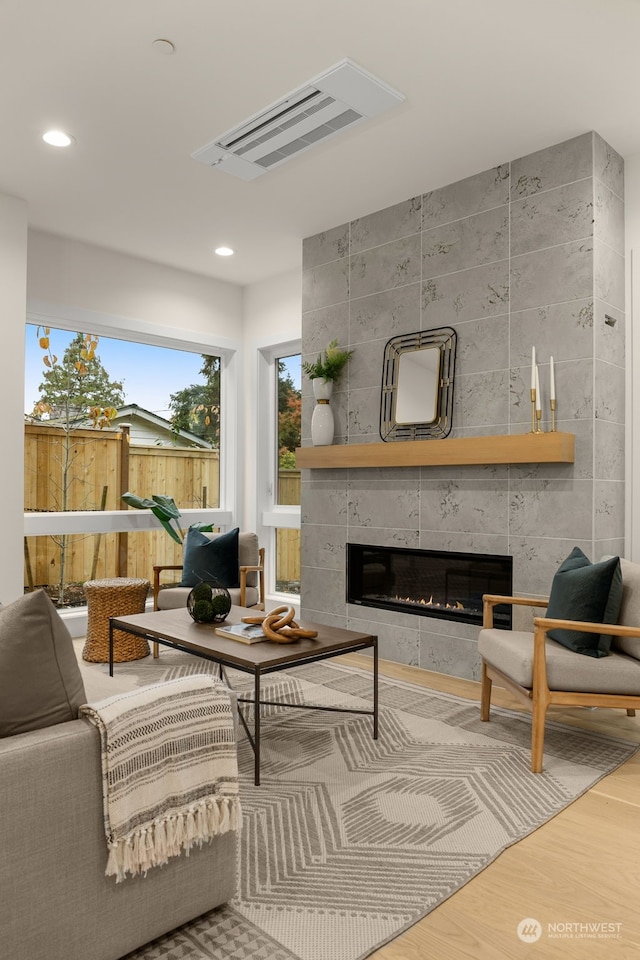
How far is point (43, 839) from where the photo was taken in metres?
1.35

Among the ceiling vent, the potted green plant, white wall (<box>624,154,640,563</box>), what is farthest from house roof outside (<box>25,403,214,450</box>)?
white wall (<box>624,154,640,563</box>)

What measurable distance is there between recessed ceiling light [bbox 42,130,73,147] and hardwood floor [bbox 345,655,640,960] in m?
3.85

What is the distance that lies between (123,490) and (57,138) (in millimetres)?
2665

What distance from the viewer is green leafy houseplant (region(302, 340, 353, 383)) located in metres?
4.64

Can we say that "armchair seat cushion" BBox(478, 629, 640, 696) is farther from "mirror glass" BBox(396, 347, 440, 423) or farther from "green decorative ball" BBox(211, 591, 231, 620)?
"mirror glass" BBox(396, 347, 440, 423)

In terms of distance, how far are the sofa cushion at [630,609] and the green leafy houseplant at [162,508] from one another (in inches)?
124

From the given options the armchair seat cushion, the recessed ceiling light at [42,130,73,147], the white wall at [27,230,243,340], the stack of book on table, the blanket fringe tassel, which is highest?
the recessed ceiling light at [42,130,73,147]

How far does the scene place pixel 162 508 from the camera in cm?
516

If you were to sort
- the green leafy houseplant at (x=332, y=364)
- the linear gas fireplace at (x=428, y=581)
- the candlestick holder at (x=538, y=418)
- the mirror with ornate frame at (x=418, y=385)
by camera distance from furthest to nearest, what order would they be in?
the green leafy houseplant at (x=332, y=364) → the mirror with ornate frame at (x=418, y=385) → the linear gas fireplace at (x=428, y=581) → the candlestick holder at (x=538, y=418)

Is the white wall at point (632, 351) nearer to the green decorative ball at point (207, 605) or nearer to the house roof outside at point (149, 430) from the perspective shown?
the green decorative ball at point (207, 605)

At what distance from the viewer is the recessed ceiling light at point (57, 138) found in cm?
352

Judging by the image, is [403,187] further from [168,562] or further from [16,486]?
[168,562]

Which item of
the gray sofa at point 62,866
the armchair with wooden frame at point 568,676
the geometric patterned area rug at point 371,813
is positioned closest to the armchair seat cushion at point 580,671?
the armchair with wooden frame at point 568,676

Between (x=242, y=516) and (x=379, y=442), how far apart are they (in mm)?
2174
